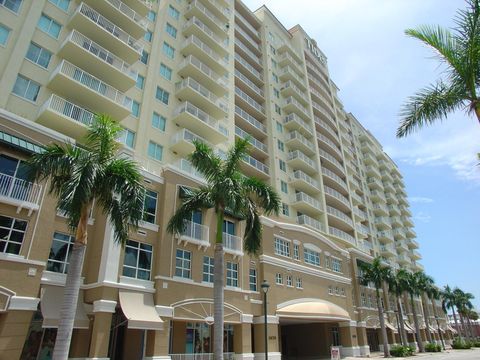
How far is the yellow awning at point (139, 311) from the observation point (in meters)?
21.2

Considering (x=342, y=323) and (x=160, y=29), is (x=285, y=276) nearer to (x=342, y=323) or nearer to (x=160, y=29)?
(x=342, y=323)

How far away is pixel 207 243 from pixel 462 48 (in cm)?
2197

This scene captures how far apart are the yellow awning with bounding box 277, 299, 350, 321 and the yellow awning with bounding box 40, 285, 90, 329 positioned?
18792 millimetres

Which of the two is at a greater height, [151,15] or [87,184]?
[151,15]

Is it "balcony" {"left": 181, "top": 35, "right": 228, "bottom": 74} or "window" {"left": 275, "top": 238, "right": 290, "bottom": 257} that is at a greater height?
"balcony" {"left": 181, "top": 35, "right": 228, "bottom": 74}

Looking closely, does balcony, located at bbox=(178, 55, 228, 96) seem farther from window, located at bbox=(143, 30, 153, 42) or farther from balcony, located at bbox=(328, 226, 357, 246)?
balcony, located at bbox=(328, 226, 357, 246)

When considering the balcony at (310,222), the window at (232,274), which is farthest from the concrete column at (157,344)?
the balcony at (310,222)

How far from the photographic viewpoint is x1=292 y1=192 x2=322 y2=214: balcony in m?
46.5

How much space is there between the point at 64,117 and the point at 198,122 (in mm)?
13674

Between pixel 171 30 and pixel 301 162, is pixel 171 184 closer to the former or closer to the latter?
pixel 171 30

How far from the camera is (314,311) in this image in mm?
37062

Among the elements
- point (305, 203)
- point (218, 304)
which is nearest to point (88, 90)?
point (218, 304)

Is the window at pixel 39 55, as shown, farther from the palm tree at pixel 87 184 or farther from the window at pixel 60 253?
the palm tree at pixel 87 184

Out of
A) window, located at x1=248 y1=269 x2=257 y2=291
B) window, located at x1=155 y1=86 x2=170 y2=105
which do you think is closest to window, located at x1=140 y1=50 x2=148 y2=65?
window, located at x1=155 y1=86 x2=170 y2=105
